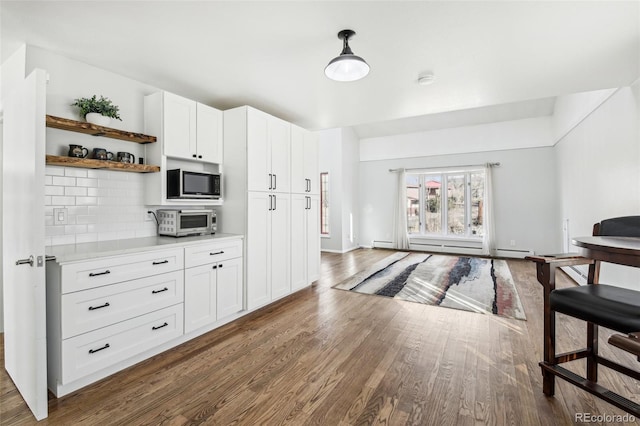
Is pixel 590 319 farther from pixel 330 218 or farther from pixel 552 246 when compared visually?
pixel 330 218

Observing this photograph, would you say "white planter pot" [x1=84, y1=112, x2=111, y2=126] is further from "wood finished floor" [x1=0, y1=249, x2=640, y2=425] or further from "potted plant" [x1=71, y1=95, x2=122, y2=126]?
"wood finished floor" [x1=0, y1=249, x2=640, y2=425]

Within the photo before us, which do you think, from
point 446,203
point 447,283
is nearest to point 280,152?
point 447,283

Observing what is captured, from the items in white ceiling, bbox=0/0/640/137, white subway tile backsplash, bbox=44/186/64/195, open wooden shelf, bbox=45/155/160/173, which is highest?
white ceiling, bbox=0/0/640/137

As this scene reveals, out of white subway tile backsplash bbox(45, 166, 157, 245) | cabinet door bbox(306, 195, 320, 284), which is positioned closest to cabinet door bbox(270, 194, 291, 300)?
cabinet door bbox(306, 195, 320, 284)

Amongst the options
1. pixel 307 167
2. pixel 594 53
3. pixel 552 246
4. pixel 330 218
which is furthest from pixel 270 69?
pixel 552 246

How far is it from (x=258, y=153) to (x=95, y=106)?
1.45 metres

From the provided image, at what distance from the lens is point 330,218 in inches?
297

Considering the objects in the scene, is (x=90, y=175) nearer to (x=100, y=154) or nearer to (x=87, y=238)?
(x=100, y=154)

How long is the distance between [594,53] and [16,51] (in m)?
4.71

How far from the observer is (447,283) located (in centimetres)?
439

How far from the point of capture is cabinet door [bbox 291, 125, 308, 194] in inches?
147

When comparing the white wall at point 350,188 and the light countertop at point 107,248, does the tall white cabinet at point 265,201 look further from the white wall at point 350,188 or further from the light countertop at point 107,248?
the white wall at point 350,188

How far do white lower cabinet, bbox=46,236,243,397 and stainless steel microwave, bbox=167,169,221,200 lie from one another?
0.53 metres

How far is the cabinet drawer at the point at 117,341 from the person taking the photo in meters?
1.84
